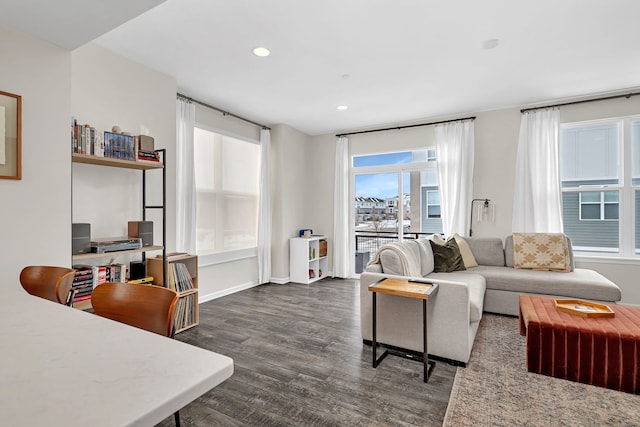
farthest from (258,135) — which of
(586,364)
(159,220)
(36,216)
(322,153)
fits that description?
(586,364)

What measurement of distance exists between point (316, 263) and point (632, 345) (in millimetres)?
4191

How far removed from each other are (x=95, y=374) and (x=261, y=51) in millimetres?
2905

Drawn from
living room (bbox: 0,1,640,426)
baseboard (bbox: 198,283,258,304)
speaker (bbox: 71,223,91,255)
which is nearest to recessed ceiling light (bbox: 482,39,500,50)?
living room (bbox: 0,1,640,426)

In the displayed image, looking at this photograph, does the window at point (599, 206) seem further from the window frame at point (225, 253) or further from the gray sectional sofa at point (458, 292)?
the window frame at point (225, 253)

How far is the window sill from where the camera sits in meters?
4.22

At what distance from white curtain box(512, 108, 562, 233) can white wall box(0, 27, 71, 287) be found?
4.92 m

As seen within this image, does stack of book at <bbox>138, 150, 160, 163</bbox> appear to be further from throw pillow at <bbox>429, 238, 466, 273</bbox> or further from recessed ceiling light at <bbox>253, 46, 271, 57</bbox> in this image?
throw pillow at <bbox>429, 238, 466, 273</bbox>

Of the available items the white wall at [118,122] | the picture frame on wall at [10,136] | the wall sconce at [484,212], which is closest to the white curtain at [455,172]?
the wall sconce at [484,212]

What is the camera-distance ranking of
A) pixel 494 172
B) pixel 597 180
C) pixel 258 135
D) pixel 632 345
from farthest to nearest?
pixel 258 135, pixel 494 172, pixel 597 180, pixel 632 345

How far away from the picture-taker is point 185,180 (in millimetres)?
3811

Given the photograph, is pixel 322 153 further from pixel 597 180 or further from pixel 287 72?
pixel 597 180

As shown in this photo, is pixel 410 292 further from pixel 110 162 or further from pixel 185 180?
pixel 185 180

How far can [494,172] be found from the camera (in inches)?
180

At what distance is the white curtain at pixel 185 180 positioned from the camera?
12.3ft
